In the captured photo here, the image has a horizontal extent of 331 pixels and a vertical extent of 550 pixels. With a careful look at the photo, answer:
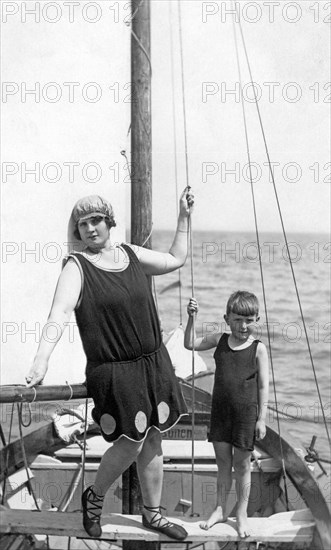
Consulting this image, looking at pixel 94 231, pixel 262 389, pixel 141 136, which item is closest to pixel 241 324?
pixel 262 389

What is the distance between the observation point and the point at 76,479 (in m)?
3.61

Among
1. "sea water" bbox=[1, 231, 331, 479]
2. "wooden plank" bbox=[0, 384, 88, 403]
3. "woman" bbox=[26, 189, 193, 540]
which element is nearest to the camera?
"woman" bbox=[26, 189, 193, 540]

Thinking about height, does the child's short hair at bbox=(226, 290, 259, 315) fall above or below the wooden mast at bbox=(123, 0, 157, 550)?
below

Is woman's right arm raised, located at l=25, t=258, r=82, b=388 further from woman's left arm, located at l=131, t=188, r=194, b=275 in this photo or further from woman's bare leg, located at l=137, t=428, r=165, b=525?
woman's bare leg, located at l=137, t=428, r=165, b=525

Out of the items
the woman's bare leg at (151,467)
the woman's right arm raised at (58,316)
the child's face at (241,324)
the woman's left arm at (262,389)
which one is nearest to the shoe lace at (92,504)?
the woman's bare leg at (151,467)

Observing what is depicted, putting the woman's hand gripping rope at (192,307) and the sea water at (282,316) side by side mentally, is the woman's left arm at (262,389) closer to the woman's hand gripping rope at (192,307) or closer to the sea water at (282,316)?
the woman's hand gripping rope at (192,307)

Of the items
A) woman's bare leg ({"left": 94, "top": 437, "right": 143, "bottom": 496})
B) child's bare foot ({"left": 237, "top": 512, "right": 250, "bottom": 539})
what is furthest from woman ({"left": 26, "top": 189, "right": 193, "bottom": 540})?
child's bare foot ({"left": 237, "top": 512, "right": 250, "bottom": 539})

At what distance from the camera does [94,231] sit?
233cm

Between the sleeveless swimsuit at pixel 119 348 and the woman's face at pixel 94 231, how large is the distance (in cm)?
6

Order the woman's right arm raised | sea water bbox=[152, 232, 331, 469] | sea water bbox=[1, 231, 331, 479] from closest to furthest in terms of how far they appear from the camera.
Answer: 1. the woman's right arm raised
2. sea water bbox=[1, 231, 331, 479]
3. sea water bbox=[152, 232, 331, 469]

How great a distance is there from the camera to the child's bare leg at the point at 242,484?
2495 millimetres

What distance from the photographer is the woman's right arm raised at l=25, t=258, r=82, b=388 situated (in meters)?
2.16

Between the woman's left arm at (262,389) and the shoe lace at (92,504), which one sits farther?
the woman's left arm at (262,389)

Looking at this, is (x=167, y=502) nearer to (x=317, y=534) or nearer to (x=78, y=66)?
(x=317, y=534)
